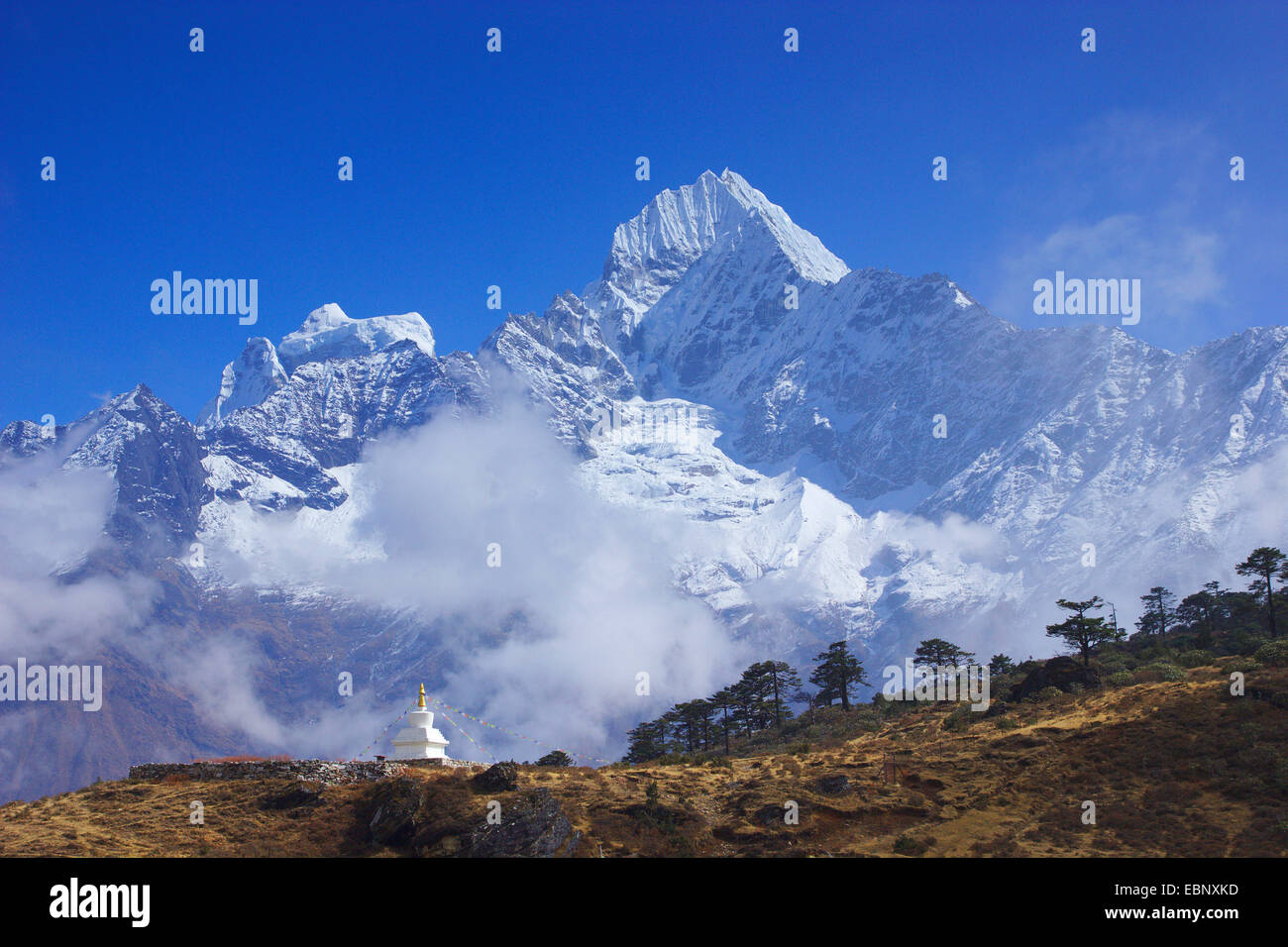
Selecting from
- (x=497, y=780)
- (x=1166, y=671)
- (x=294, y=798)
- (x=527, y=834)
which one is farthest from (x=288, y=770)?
(x=1166, y=671)

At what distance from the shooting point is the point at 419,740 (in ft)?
162

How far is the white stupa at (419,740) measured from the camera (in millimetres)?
48719

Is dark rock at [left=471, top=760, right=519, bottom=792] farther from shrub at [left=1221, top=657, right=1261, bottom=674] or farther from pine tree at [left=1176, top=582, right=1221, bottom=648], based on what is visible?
pine tree at [left=1176, top=582, right=1221, bottom=648]

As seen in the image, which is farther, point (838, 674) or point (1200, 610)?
point (1200, 610)

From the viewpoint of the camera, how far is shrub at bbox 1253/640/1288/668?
52.6m

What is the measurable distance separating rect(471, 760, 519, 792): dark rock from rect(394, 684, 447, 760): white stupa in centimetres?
633

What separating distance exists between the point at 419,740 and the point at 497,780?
322 inches

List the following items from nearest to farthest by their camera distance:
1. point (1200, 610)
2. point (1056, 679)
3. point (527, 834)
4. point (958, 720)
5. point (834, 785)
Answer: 1. point (527, 834)
2. point (834, 785)
3. point (958, 720)
4. point (1056, 679)
5. point (1200, 610)

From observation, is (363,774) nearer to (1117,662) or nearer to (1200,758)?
(1200,758)

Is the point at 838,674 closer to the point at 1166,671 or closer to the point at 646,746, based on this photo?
the point at 646,746

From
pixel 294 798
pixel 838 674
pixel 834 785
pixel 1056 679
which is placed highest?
pixel 1056 679

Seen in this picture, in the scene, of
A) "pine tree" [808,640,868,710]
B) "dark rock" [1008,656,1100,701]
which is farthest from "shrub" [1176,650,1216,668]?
"pine tree" [808,640,868,710]
